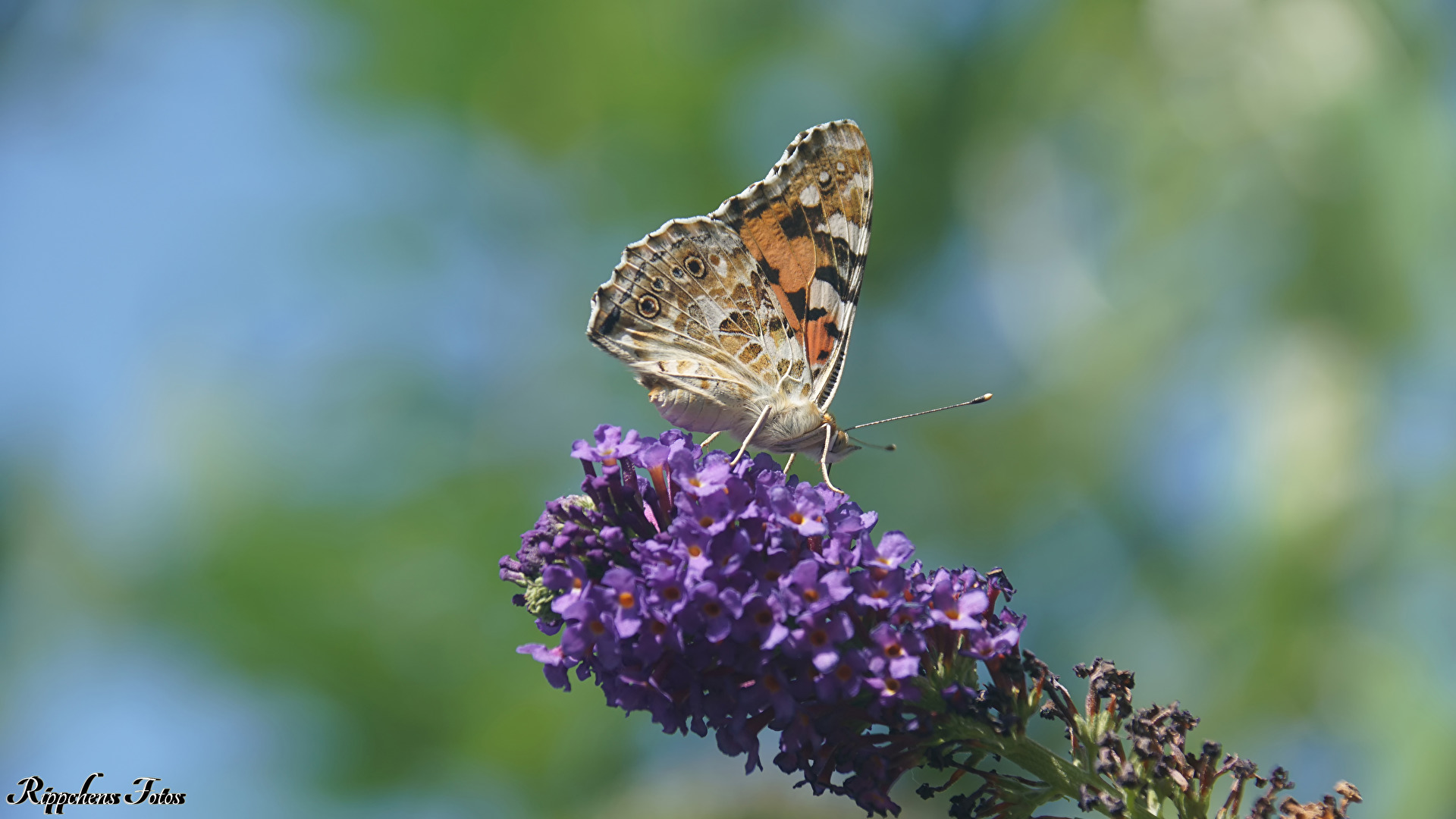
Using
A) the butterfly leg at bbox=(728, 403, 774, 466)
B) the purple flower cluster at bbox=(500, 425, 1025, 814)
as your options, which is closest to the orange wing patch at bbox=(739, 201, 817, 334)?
the butterfly leg at bbox=(728, 403, 774, 466)

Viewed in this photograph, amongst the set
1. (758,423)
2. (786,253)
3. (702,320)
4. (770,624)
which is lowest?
(770,624)

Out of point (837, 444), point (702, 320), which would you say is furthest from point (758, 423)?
point (702, 320)

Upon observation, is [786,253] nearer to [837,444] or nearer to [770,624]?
[837,444]

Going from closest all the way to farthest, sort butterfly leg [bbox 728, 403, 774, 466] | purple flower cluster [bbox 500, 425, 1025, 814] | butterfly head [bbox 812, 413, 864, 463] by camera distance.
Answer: purple flower cluster [bbox 500, 425, 1025, 814]
butterfly leg [bbox 728, 403, 774, 466]
butterfly head [bbox 812, 413, 864, 463]

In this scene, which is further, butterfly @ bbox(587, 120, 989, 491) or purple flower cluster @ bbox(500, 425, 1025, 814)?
butterfly @ bbox(587, 120, 989, 491)

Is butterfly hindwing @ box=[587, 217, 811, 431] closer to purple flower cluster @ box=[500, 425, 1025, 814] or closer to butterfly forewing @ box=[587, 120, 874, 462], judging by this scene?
butterfly forewing @ box=[587, 120, 874, 462]

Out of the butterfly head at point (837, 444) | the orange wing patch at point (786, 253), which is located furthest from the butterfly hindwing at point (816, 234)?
the butterfly head at point (837, 444)

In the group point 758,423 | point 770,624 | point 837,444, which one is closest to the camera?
point 770,624
